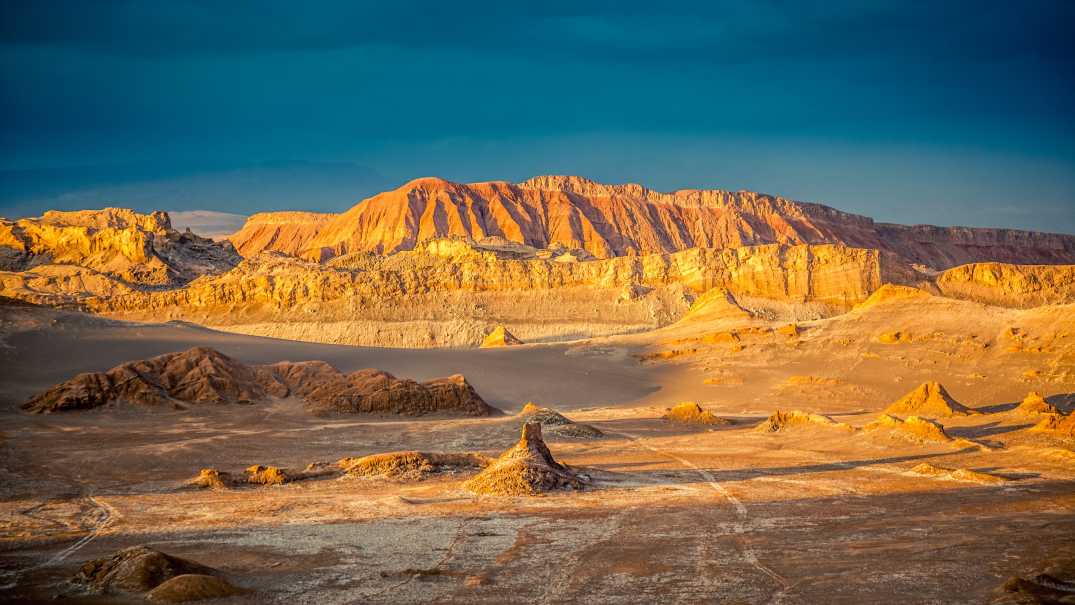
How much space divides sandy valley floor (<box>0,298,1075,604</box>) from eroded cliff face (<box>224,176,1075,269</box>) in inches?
5291

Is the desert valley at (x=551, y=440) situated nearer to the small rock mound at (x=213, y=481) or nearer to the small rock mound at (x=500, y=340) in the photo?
the small rock mound at (x=213, y=481)

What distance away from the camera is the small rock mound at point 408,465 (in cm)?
1881

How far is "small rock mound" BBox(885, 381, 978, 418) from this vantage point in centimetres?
2977

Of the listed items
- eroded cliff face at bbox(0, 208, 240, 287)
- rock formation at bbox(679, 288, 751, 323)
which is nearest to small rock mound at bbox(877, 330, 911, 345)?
rock formation at bbox(679, 288, 751, 323)

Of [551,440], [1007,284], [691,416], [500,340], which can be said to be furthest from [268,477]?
[1007,284]

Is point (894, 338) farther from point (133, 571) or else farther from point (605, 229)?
point (605, 229)

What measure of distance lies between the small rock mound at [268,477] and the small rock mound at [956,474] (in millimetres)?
13473

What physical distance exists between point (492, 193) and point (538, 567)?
184620 mm

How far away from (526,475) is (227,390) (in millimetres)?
23282

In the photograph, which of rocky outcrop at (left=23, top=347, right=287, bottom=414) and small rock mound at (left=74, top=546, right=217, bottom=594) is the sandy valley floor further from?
rocky outcrop at (left=23, top=347, right=287, bottom=414)

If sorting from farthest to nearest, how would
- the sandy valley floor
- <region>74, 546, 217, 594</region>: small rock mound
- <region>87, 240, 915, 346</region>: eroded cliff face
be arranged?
<region>87, 240, 915, 346</region>: eroded cliff face, the sandy valley floor, <region>74, 546, 217, 594</region>: small rock mound

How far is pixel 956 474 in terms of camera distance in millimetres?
17922

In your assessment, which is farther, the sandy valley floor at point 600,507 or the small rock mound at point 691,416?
the small rock mound at point 691,416

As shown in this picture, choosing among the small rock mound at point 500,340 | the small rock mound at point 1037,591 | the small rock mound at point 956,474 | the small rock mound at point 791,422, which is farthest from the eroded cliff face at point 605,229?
the small rock mound at point 1037,591
